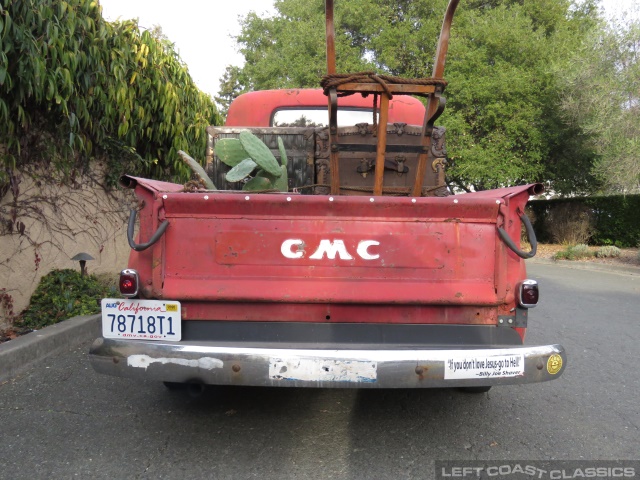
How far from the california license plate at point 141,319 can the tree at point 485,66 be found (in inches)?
605

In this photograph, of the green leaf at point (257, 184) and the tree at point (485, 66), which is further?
the tree at point (485, 66)

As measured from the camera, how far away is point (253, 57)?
24.2m

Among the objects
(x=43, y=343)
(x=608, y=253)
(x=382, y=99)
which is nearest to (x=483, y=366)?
(x=382, y=99)

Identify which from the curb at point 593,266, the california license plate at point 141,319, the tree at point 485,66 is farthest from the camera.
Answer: the tree at point 485,66

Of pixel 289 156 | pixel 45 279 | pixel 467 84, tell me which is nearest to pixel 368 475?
pixel 289 156

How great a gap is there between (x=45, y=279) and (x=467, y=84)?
14.7 m

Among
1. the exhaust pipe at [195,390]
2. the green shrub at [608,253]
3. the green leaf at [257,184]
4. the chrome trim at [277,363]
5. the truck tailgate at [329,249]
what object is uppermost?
the green leaf at [257,184]

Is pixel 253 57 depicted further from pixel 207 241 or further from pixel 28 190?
pixel 207 241

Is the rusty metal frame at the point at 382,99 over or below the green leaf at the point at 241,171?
over

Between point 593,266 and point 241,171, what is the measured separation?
40.0 feet

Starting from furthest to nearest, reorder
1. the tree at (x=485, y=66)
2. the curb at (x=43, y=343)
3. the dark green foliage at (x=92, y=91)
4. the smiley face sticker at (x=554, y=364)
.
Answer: the tree at (x=485, y=66), the dark green foliage at (x=92, y=91), the curb at (x=43, y=343), the smiley face sticker at (x=554, y=364)

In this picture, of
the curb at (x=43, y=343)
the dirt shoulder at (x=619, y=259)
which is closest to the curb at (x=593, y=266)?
the dirt shoulder at (x=619, y=259)

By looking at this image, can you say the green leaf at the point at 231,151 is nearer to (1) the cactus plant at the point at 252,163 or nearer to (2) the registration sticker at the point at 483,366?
(1) the cactus plant at the point at 252,163

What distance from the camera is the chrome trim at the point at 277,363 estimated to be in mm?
2635
